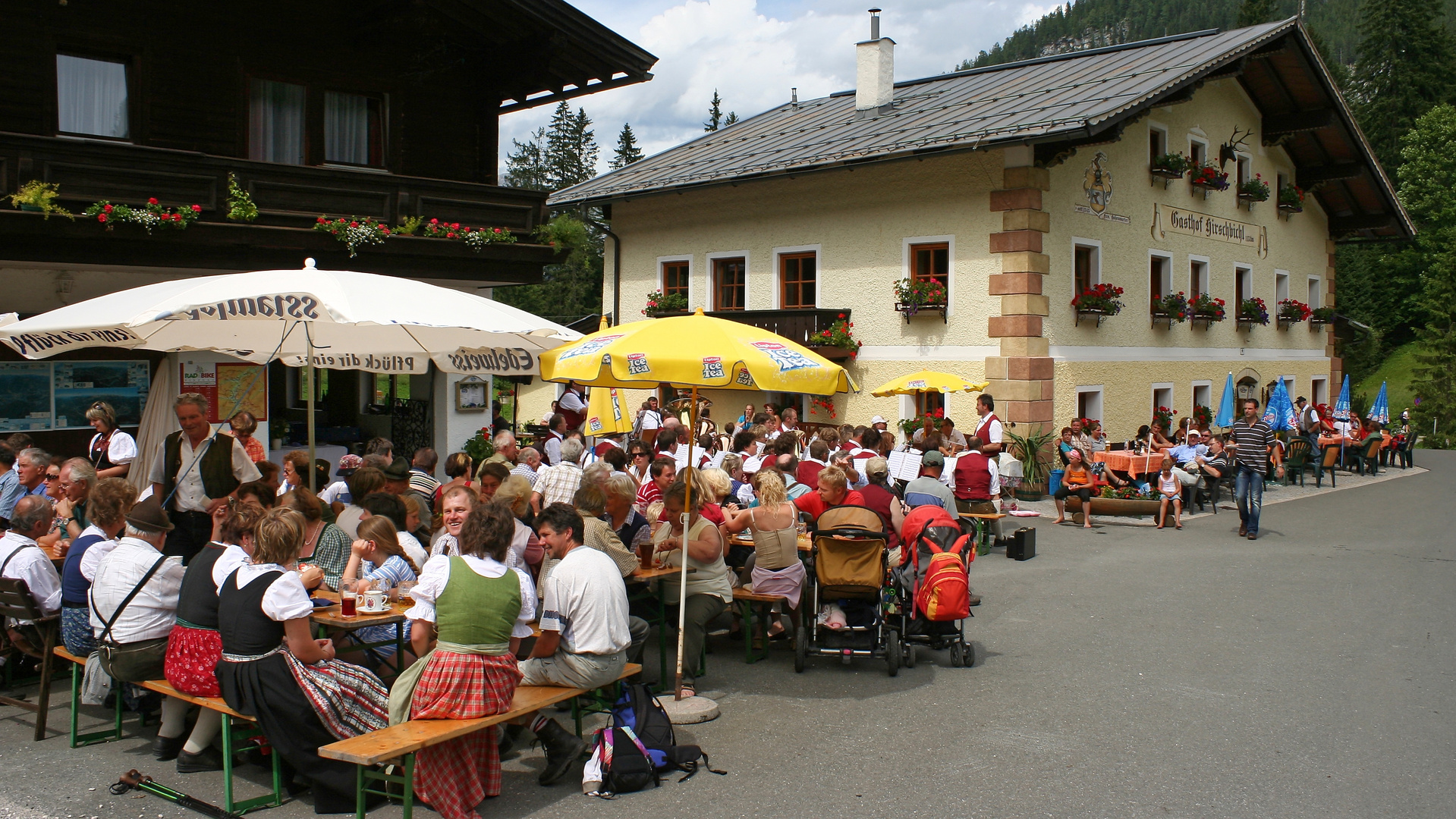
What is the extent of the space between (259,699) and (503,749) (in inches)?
52.9

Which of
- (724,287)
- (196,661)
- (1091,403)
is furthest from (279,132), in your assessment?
(1091,403)

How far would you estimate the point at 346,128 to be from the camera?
14.0 m

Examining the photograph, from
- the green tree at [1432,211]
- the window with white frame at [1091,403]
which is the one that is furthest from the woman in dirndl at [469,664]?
the green tree at [1432,211]

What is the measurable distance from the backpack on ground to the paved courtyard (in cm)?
10

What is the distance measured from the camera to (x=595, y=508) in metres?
6.41

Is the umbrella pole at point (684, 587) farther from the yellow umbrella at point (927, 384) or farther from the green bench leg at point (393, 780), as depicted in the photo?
the yellow umbrella at point (927, 384)

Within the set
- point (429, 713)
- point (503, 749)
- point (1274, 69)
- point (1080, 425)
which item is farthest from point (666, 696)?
point (1274, 69)

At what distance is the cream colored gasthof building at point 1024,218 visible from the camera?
1745cm

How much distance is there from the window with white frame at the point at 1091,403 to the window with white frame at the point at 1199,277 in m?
4.51

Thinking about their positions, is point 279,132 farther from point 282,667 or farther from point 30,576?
point 282,667

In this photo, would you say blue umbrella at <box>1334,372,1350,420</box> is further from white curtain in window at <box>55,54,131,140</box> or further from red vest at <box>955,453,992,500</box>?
white curtain in window at <box>55,54,131,140</box>

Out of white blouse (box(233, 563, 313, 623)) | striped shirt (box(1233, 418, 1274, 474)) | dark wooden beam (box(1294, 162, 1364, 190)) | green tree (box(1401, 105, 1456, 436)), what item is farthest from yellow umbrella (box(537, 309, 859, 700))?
green tree (box(1401, 105, 1456, 436))

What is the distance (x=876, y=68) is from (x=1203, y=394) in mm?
9491

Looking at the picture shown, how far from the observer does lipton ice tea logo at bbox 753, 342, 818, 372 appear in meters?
6.80
